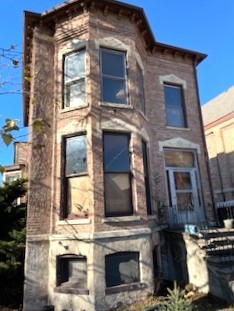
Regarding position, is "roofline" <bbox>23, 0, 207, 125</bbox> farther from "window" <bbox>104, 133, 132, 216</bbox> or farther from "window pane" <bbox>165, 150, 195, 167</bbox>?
"window pane" <bbox>165, 150, 195, 167</bbox>

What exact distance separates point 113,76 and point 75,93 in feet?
4.70

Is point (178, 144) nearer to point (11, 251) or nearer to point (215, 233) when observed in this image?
point (215, 233)

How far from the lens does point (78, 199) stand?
823 centimetres

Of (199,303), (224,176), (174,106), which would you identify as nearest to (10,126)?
(199,303)

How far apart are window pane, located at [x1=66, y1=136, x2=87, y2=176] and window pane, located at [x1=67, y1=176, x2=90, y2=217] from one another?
0.28m

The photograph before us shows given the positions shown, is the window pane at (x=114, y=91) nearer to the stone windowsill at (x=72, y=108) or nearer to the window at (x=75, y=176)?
the stone windowsill at (x=72, y=108)

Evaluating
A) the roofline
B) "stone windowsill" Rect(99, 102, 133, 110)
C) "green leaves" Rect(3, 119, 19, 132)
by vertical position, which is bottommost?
"green leaves" Rect(3, 119, 19, 132)

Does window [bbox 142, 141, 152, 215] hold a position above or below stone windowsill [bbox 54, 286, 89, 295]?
above

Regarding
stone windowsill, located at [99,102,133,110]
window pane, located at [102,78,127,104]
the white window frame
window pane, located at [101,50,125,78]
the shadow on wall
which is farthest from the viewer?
the shadow on wall

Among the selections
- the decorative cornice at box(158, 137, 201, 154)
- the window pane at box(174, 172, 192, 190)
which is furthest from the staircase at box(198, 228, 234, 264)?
the decorative cornice at box(158, 137, 201, 154)

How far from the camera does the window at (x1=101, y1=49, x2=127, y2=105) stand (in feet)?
30.3

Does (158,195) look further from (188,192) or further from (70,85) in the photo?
(70,85)

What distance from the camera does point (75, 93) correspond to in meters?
9.26

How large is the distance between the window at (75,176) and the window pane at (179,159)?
4.23 meters
